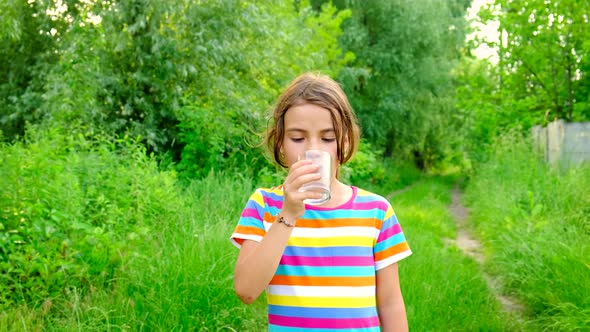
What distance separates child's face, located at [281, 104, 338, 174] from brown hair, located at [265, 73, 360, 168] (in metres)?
0.02

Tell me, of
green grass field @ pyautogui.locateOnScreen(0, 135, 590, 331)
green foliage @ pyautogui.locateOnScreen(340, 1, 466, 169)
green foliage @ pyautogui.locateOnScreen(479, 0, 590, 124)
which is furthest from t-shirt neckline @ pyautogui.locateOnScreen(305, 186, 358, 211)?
green foliage @ pyautogui.locateOnScreen(340, 1, 466, 169)

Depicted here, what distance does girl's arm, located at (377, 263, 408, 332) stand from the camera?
69.3 inches

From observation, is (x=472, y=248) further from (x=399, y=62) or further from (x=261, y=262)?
(x=399, y=62)

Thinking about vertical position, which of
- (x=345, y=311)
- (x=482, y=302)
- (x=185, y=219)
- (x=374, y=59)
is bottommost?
(x=482, y=302)

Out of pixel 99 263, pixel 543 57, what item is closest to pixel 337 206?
pixel 99 263

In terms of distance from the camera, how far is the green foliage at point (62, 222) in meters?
3.57

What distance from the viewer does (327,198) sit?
4.87 ft

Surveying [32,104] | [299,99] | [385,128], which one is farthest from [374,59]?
[299,99]

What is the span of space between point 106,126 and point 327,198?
23.5 ft

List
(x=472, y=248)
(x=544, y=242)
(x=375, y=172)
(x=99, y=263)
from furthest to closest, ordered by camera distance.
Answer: (x=375, y=172) → (x=472, y=248) → (x=544, y=242) → (x=99, y=263)

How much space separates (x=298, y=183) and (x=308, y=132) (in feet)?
0.85

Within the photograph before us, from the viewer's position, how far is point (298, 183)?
57.2 inches

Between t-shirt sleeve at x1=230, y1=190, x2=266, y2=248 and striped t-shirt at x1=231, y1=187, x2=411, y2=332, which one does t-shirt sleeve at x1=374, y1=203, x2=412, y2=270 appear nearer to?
striped t-shirt at x1=231, y1=187, x2=411, y2=332

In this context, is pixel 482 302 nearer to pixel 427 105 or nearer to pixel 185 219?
pixel 185 219
